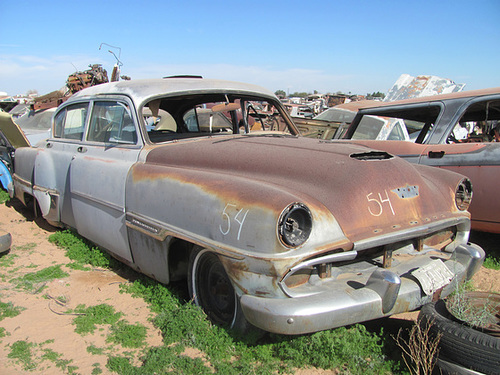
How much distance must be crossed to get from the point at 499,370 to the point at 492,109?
3.53 metres

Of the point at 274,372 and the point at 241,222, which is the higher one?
the point at 241,222

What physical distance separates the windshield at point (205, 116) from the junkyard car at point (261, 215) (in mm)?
33

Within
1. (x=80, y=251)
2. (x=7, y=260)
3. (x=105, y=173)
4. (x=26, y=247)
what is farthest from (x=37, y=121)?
(x=105, y=173)

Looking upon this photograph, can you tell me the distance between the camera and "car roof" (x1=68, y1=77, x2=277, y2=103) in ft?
12.0

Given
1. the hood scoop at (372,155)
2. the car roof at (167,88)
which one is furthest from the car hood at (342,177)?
the car roof at (167,88)

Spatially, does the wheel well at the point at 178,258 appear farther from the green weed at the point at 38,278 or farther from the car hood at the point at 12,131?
the car hood at the point at 12,131

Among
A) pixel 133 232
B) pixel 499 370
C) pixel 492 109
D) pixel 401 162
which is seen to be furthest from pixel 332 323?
pixel 492 109

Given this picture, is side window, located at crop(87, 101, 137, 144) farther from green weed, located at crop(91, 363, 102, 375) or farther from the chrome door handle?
the chrome door handle

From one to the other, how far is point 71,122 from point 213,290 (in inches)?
113

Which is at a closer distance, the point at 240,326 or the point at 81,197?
the point at 240,326

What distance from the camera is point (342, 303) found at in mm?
2186

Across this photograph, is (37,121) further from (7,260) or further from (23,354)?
(23,354)

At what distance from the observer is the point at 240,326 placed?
2.56 metres

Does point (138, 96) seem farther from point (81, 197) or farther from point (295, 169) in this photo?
point (295, 169)
